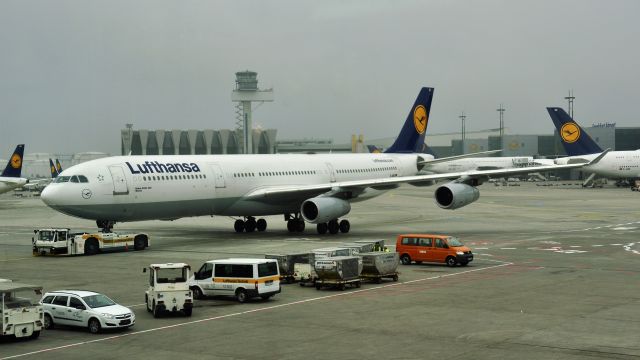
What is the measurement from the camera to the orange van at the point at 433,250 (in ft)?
133

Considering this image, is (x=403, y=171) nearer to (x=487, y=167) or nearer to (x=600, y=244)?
(x=600, y=244)

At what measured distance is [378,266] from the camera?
35031 mm

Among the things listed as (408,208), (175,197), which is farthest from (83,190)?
(408,208)

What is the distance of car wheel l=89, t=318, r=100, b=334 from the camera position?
25.3m

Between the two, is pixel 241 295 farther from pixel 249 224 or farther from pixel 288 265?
pixel 249 224

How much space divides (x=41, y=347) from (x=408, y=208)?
6778cm

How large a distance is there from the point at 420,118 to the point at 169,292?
49.4 meters

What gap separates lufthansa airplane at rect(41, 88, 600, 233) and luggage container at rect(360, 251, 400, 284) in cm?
1731

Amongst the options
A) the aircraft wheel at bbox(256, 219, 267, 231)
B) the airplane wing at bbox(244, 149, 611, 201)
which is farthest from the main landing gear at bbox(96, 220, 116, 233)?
the aircraft wheel at bbox(256, 219, 267, 231)

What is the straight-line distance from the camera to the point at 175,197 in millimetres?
50531

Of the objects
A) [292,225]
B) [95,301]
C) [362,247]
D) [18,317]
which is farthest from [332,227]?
[18,317]

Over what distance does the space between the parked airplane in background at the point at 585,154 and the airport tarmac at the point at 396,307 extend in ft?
229

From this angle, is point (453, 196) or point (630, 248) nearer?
point (630, 248)

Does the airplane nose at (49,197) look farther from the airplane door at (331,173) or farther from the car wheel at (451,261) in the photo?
the airplane door at (331,173)
